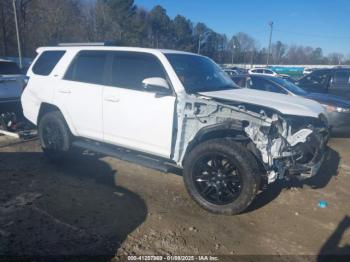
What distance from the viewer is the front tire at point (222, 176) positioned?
3.73 m

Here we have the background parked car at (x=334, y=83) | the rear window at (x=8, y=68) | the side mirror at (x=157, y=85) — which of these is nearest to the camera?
the side mirror at (x=157, y=85)

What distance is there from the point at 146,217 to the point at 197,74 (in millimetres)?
2278

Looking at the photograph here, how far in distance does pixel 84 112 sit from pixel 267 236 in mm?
3365

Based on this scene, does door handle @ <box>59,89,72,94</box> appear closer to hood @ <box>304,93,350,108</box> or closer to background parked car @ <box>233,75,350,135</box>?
background parked car @ <box>233,75,350,135</box>

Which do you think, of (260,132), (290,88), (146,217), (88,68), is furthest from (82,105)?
(290,88)

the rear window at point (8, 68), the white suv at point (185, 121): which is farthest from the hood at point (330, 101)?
the rear window at point (8, 68)

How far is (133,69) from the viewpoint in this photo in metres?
4.72

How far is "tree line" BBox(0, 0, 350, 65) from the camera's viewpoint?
113 ft

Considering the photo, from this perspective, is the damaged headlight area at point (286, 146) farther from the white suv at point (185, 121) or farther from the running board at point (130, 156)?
the running board at point (130, 156)

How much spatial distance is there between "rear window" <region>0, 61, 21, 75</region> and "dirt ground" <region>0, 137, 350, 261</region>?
3400 mm

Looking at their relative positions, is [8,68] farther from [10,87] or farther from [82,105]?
[82,105]

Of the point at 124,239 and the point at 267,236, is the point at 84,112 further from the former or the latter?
the point at 267,236

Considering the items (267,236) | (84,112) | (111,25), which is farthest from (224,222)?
(111,25)

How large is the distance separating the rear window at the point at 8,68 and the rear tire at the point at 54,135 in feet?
9.96
